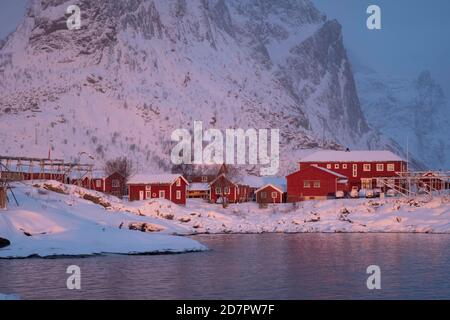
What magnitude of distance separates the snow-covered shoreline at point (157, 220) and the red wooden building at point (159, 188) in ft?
6.32

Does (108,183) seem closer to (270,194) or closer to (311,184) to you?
(270,194)

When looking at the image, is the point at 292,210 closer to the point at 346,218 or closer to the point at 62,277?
the point at 346,218

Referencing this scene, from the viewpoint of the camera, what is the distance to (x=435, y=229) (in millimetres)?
63344

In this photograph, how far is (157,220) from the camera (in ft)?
208

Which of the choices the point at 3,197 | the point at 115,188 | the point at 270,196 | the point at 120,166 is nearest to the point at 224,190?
the point at 270,196

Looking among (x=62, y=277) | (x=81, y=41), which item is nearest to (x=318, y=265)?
(x=62, y=277)

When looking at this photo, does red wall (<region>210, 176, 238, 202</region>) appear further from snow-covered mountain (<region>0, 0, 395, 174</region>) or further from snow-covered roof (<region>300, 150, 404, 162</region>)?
snow-covered mountain (<region>0, 0, 395, 174</region>)

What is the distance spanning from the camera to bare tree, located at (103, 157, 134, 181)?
119562mm

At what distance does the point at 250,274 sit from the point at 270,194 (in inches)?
2369

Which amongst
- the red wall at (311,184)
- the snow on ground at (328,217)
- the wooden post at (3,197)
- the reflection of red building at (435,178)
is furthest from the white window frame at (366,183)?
the wooden post at (3,197)

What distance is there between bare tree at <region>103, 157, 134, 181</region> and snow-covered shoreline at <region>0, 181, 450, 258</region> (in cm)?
2680

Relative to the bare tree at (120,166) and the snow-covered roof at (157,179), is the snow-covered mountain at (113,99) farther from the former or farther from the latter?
the snow-covered roof at (157,179)

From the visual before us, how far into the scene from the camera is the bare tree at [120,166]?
11956 cm
